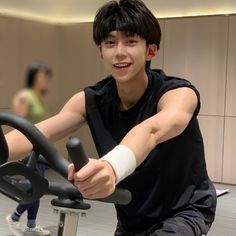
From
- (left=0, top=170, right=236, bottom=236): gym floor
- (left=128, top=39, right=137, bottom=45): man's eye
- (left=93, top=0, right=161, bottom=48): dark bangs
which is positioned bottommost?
(left=0, top=170, right=236, bottom=236): gym floor

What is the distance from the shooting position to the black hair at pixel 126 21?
44.8 inches

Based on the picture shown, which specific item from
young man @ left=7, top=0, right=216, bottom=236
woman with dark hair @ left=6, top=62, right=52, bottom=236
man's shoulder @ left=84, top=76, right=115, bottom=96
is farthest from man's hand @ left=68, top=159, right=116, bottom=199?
man's shoulder @ left=84, top=76, right=115, bottom=96

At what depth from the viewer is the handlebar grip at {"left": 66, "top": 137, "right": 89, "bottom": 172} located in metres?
0.64

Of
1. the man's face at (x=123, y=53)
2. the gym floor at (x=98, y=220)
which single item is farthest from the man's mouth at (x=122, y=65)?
the gym floor at (x=98, y=220)

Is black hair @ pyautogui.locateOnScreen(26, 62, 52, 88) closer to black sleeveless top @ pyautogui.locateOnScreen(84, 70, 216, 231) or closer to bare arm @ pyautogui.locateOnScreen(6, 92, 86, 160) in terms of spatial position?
bare arm @ pyautogui.locateOnScreen(6, 92, 86, 160)

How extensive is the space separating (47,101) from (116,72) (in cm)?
46

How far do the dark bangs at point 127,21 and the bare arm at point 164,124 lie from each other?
0.15 m

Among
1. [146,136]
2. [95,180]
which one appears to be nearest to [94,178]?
[95,180]

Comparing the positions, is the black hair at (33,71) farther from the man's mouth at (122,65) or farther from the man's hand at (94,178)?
the man's mouth at (122,65)

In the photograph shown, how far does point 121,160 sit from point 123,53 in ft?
1.08

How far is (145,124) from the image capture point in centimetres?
105

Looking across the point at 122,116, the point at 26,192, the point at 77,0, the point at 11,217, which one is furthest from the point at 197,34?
the point at 26,192

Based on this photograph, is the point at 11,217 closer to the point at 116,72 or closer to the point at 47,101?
the point at 116,72

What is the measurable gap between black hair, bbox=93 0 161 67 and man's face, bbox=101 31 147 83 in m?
0.02
